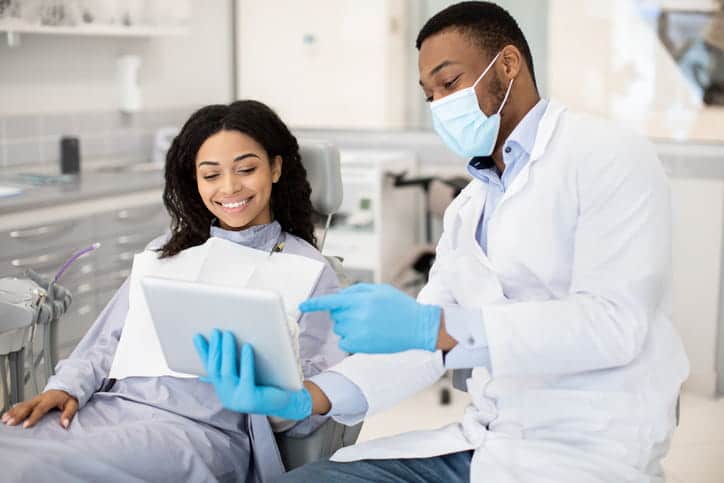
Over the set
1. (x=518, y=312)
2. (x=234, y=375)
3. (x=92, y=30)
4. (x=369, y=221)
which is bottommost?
(x=369, y=221)

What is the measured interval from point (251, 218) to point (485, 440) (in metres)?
0.77

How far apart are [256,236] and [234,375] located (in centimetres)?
68

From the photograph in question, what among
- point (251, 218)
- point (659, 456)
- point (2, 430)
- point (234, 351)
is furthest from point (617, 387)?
point (2, 430)

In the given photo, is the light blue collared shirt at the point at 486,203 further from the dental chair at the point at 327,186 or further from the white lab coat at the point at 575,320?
the dental chair at the point at 327,186

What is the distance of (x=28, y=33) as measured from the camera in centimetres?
375

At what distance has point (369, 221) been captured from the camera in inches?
161

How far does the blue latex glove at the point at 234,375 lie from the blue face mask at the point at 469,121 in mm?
525

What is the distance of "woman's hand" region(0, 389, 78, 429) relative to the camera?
1721 millimetres

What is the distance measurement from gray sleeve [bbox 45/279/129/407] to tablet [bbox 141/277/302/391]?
441mm

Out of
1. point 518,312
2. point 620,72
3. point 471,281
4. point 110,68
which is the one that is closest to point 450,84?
point 471,281

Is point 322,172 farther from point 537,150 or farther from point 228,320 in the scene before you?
point 228,320

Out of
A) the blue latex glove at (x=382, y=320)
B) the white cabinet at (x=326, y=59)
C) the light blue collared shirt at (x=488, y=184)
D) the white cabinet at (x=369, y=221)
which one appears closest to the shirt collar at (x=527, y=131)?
the light blue collared shirt at (x=488, y=184)

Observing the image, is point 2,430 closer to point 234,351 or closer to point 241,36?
point 234,351

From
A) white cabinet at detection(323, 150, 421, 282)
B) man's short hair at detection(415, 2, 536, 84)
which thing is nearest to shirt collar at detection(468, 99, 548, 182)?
man's short hair at detection(415, 2, 536, 84)
